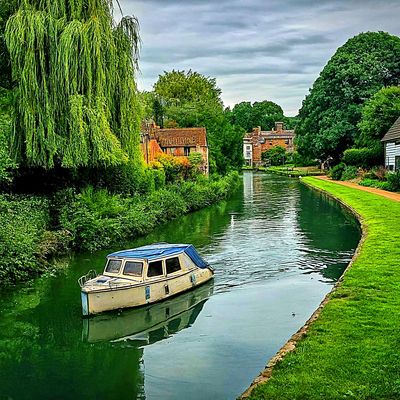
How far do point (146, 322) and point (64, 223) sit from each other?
930 centimetres

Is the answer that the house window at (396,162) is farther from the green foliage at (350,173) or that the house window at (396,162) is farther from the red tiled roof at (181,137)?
the red tiled roof at (181,137)

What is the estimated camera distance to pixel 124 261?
50.8ft

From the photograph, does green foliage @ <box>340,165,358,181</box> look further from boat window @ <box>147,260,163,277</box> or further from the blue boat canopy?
boat window @ <box>147,260,163,277</box>

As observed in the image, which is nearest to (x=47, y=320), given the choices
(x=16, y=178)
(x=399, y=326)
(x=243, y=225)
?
(x=399, y=326)

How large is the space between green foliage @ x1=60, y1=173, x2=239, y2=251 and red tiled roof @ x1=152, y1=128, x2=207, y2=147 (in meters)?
23.6

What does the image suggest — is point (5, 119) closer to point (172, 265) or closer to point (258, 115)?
point (172, 265)

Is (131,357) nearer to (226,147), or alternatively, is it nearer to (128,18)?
(128,18)

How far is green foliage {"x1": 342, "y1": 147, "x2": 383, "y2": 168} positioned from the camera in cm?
5334

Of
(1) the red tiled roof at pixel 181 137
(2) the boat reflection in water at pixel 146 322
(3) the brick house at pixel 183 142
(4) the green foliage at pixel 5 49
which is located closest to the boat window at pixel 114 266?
(2) the boat reflection in water at pixel 146 322

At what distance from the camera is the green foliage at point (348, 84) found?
6275cm

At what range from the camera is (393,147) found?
46625mm

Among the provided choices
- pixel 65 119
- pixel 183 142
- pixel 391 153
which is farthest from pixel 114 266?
pixel 183 142

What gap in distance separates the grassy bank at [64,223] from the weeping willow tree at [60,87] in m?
1.96

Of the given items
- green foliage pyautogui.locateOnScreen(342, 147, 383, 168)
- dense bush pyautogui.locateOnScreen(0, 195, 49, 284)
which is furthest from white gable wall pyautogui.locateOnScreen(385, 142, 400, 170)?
dense bush pyautogui.locateOnScreen(0, 195, 49, 284)
